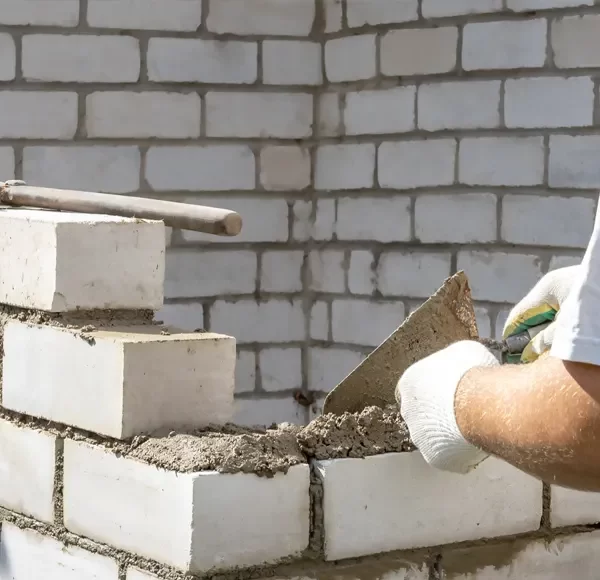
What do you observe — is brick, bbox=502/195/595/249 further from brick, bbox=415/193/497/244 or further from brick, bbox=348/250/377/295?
brick, bbox=348/250/377/295

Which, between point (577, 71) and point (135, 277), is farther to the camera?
point (577, 71)

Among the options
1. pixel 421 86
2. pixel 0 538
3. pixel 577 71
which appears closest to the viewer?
pixel 0 538

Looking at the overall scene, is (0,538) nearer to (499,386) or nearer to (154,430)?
(154,430)

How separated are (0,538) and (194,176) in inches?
108

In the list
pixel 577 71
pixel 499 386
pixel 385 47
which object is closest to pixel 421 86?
pixel 385 47

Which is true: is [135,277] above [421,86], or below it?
below

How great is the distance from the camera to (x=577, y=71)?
3.72m

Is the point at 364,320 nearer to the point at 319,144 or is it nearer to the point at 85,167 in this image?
the point at 319,144

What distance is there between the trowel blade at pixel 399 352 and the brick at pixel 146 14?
2892mm

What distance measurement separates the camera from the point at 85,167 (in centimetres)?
427

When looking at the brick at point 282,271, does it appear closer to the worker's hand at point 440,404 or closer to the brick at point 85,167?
the brick at point 85,167

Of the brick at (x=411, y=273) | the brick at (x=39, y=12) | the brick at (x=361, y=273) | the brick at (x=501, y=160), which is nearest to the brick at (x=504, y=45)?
the brick at (x=501, y=160)

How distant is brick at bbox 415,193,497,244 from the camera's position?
4043 mm

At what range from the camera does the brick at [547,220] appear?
12.3 feet
